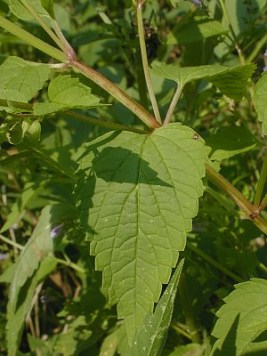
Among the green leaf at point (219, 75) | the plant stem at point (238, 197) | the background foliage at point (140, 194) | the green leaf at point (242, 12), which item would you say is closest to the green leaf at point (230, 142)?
the background foliage at point (140, 194)

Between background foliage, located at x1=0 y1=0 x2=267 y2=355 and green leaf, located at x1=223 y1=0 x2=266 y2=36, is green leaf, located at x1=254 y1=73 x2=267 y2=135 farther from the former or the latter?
green leaf, located at x1=223 y1=0 x2=266 y2=36

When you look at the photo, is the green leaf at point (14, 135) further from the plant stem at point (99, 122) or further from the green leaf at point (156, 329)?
the green leaf at point (156, 329)

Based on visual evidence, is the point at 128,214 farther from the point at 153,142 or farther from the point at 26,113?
the point at 26,113

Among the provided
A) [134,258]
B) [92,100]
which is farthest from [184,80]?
[134,258]

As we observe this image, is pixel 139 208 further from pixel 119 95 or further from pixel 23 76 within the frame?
pixel 23 76

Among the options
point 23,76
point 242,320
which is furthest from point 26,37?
point 242,320

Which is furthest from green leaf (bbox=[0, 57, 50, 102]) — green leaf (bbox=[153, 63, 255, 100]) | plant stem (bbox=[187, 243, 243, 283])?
plant stem (bbox=[187, 243, 243, 283])
